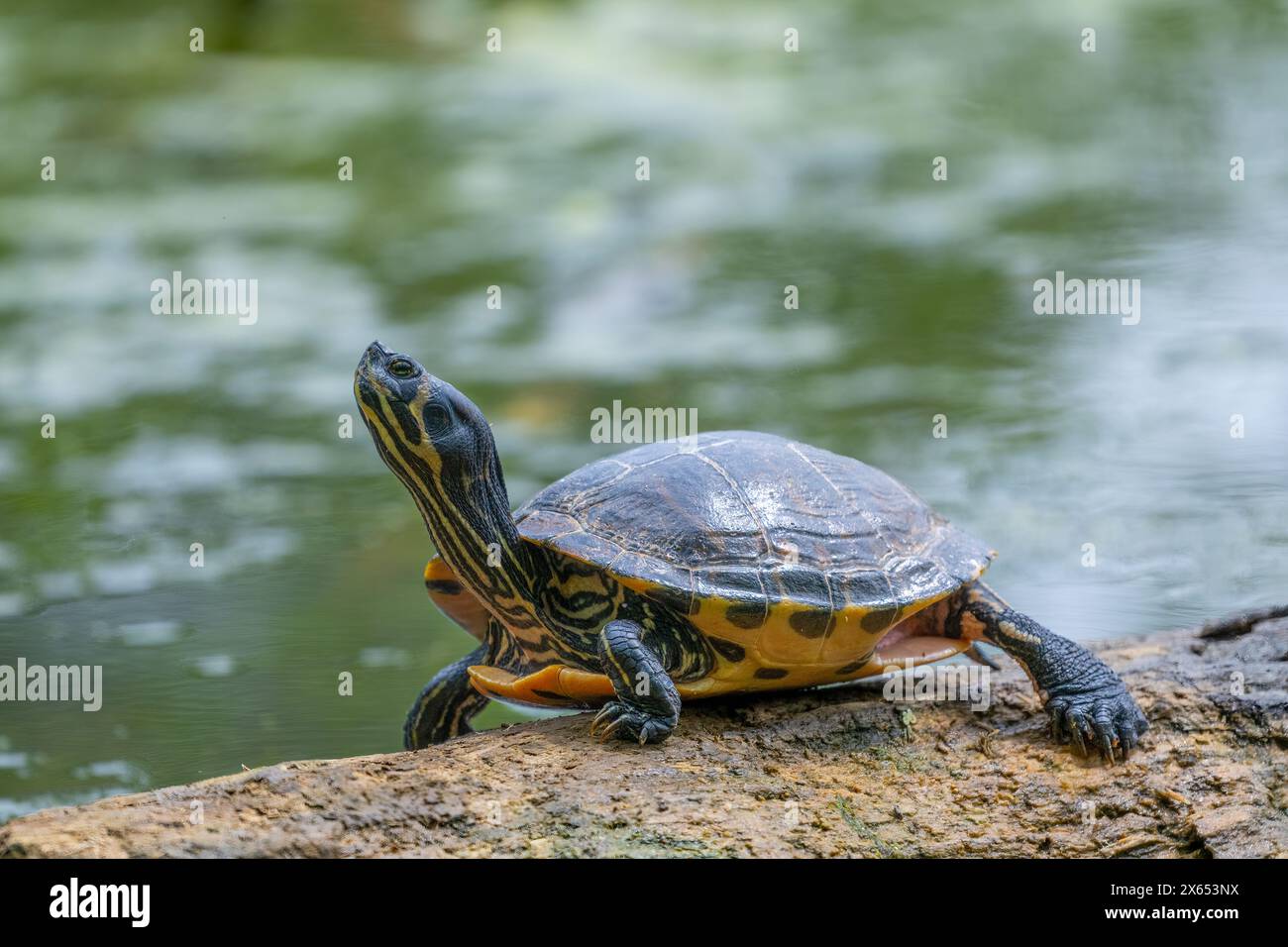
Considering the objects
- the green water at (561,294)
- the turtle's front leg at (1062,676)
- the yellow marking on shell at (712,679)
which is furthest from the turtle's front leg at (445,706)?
the turtle's front leg at (1062,676)

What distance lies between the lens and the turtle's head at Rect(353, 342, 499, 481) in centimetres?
324

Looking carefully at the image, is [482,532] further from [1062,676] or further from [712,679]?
[1062,676]

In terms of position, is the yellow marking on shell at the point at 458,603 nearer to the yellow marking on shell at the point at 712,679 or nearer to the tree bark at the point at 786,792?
the yellow marking on shell at the point at 712,679

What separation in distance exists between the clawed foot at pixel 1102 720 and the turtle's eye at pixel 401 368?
6.02 ft

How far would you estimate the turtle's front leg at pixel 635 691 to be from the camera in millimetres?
3109

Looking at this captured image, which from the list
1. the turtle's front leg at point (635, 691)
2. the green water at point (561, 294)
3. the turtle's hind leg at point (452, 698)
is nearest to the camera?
the turtle's front leg at point (635, 691)

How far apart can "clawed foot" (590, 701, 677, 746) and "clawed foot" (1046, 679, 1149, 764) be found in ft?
3.30

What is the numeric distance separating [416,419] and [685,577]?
2.51 feet

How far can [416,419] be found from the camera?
326 centimetres

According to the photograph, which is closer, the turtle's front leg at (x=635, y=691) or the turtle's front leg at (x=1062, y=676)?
the turtle's front leg at (x=635, y=691)

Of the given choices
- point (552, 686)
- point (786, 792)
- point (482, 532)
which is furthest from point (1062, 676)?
point (482, 532)

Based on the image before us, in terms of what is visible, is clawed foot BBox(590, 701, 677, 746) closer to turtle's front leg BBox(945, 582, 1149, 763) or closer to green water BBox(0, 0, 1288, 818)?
turtle's front leg BBox(945, 582, 1149, 763)

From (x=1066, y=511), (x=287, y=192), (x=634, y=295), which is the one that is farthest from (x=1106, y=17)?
(x=1066, y=511)

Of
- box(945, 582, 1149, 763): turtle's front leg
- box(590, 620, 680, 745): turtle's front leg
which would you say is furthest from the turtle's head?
box(945, 582, 1149, 763): turtle's front leg
